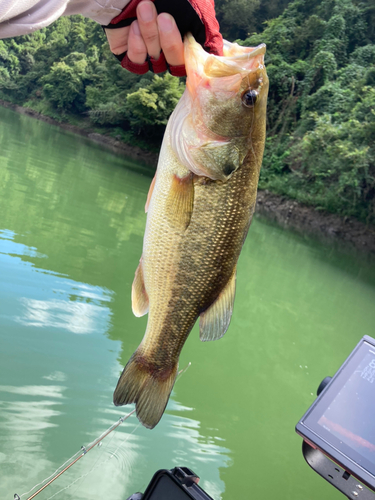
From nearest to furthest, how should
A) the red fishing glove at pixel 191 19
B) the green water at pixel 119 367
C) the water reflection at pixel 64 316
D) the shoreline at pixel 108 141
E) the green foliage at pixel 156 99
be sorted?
the red fishing glove at pixel 191 19 < the green water at pixel 119 367 < the water reflection at pixel 64 316 < the green foliage at pixel 156 99 < the shoreline at pixel 108 141

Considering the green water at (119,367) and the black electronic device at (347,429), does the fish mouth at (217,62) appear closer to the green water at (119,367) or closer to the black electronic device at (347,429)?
the black electronic device at (347,429)

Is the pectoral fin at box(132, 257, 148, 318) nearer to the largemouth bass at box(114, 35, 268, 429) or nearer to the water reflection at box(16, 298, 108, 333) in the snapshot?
the largemouth bass at box(114, 35, 268, 429)

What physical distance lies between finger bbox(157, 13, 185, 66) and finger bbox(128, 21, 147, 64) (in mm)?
74

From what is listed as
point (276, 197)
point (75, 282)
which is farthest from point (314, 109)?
point (75, 282)

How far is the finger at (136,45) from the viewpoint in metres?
1.42

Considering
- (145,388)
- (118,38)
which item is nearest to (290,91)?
(118,38)

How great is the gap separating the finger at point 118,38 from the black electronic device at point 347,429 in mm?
1497

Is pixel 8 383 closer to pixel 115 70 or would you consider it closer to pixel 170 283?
pixel 170 283

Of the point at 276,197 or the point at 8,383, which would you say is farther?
the point at 276,197

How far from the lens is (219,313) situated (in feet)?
5.10

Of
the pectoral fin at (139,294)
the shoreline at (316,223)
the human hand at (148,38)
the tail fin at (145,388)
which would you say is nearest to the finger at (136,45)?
the human hand at (148,38)

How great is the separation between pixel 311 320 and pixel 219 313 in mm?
5417

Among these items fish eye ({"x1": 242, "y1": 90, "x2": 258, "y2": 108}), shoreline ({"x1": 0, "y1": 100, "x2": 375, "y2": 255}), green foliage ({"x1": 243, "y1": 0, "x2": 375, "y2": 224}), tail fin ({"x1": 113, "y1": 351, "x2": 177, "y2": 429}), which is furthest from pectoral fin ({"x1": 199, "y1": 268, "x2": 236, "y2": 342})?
green foliage ({"x1": 243, "y1": 0, "x2": 375, "y2": 224})

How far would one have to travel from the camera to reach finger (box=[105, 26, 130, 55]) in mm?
1456
